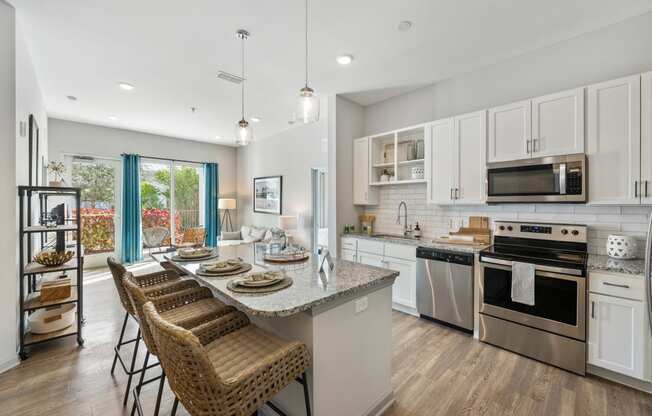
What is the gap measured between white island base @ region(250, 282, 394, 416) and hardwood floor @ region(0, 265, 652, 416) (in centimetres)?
31

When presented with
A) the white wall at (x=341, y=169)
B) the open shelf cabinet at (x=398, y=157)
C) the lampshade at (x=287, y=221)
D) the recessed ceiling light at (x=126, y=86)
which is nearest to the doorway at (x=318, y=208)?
the lampshade at (x=287, y=221)

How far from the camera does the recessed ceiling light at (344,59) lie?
3.02 m

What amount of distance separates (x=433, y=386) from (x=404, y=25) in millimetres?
2963

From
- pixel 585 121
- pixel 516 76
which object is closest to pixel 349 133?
pixel 516 76

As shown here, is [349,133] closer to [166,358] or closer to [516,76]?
[516,76]

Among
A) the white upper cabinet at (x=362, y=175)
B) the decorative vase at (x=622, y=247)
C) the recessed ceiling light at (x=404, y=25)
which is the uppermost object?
the recessed ceiling light at (x=404, y=25)

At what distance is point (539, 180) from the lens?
2.72m

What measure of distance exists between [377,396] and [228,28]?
10.3 ft

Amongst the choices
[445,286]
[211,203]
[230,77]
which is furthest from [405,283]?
[211,203]

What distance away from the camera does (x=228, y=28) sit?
255cm

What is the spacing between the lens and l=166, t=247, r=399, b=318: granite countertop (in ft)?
4.35

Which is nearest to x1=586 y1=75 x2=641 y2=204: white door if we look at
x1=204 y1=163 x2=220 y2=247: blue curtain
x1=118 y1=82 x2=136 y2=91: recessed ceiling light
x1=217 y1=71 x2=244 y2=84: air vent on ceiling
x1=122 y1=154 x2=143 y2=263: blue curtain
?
x1=217 y1=71 x2=244 y2=84: air vent on ceiling

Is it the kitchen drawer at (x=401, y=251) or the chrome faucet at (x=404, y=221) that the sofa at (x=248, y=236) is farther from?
the kitchen drawer at (x=401, y=251)

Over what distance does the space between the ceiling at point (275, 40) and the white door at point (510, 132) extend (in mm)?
627
